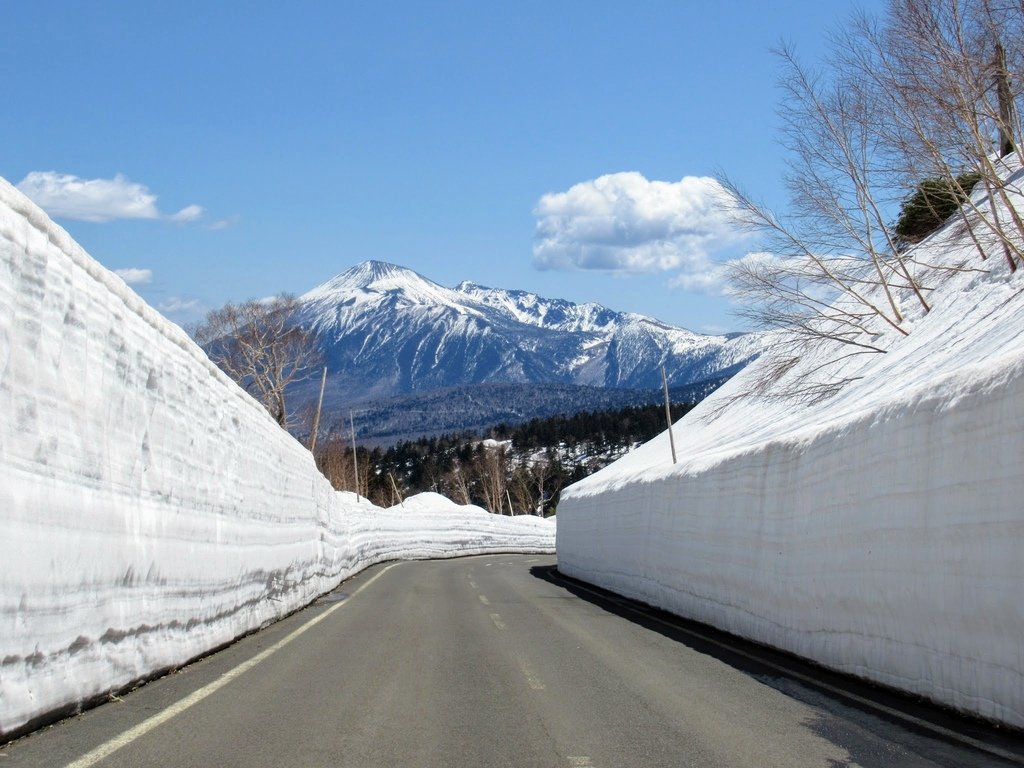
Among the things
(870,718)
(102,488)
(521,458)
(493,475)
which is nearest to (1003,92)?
(870,718)

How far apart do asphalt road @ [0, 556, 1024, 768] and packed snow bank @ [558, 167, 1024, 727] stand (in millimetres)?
392

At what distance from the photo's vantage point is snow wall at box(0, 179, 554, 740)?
6312 mm

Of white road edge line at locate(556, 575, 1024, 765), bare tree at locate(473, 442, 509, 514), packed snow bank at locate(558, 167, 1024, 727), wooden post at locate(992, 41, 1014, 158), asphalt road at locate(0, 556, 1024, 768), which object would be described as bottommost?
white road edge line at locate(556, 575, 1024, 765)

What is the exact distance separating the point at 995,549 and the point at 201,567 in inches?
293

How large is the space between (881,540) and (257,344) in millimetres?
49430

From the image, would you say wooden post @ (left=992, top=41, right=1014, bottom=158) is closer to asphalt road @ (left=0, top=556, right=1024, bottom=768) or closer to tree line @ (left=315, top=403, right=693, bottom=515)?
asphalt road @ (left=0, top=556, right=1024, bottom=768)

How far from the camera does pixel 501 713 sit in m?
7.39

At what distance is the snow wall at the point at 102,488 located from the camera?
631cm

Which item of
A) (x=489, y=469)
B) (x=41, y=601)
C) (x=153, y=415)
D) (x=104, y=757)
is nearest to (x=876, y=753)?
→ (x=104, y=757)

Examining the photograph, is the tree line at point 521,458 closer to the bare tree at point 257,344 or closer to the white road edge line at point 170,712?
the bare tree at point 257,344

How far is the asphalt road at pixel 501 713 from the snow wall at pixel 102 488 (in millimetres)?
424

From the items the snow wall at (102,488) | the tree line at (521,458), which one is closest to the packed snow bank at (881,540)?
the snow wall at (102,488)

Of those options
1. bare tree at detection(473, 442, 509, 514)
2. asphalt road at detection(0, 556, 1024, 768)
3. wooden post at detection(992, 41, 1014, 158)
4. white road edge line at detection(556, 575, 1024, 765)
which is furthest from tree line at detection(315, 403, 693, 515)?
asphalt road at detection(0, 556, 1024, 768)

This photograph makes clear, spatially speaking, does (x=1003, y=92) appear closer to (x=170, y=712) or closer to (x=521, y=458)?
(x=170, y=712)
